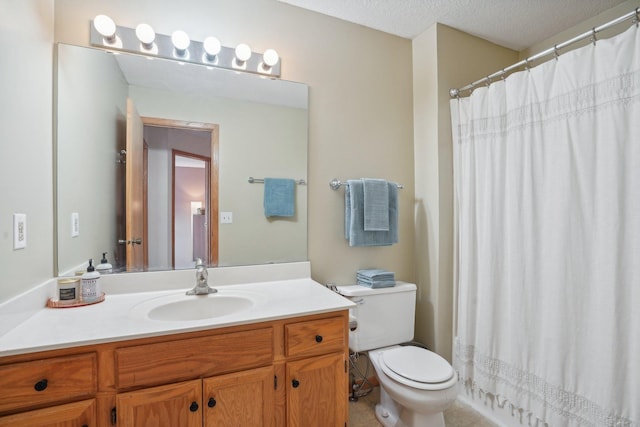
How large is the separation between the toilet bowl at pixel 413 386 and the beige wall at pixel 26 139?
1.60 meters

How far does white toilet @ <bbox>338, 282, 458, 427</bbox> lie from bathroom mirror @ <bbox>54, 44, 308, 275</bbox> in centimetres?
55

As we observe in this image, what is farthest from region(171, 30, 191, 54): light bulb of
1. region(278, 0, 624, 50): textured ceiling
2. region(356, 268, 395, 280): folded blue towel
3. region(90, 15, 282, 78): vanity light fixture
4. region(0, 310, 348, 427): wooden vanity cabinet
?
region(356, 268, 395, 280): folded blue towel

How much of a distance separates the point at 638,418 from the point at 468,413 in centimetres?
82

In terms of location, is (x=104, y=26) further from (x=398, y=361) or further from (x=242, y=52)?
(x=398, y=361)

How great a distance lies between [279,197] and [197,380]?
3.29 feet

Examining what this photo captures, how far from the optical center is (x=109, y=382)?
3.34ft

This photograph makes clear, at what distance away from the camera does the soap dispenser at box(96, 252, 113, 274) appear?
1460 millimetres

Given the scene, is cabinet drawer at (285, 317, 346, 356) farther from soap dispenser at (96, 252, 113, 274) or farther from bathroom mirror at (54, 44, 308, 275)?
soap dispenser at (96, 252, 113, 274)

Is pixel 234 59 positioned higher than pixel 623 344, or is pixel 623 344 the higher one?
pixel 234 59

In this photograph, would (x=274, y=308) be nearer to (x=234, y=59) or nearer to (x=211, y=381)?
(x=211, y=381)

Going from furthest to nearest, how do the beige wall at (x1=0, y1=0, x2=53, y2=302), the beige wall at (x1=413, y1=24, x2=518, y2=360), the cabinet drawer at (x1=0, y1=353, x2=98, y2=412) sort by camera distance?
the beige wall at (x1=413, y1=24, x2=518, y2=360) < the beige wall at (x1=0, y1=0, x2=53, y2=302) < the cabinet drawer at (x1=0, y1=353, x2=98, y2=412)

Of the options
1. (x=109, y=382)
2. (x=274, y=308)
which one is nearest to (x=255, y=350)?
(x=274, y=308)

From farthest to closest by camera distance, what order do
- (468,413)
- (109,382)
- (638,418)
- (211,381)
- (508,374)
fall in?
(468,413), (508,374), (638,418), (211,381), (109,382)

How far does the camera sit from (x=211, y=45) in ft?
5.31
